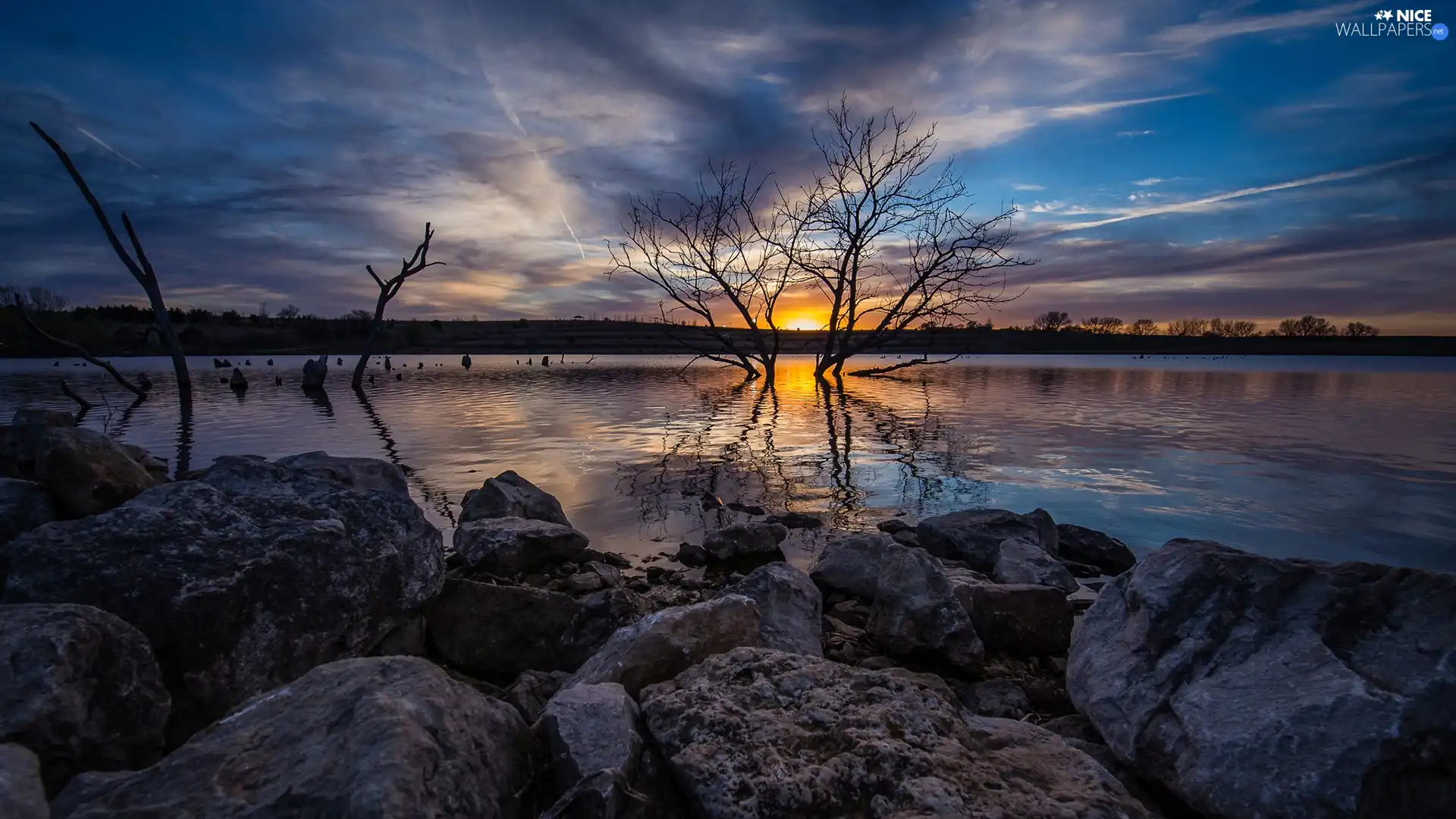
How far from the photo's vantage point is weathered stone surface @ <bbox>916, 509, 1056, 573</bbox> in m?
6.09

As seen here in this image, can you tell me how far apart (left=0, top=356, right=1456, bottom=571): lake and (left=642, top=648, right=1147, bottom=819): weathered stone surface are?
12.9ft

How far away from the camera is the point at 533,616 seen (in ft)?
13.5

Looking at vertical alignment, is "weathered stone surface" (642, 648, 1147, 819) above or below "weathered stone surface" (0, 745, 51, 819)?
below

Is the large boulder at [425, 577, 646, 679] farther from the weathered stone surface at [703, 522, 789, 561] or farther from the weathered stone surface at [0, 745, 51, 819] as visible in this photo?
the weathered stone surface at [0, 745, 51, 819]

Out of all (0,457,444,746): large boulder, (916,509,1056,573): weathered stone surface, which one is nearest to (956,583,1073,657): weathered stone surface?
(916,509,1056,573): weathered stone surface

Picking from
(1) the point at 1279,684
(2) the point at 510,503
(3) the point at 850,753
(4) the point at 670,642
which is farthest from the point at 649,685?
(2) the point at 510,503

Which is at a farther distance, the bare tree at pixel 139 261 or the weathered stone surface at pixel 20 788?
the bare tree at pixel 139 261

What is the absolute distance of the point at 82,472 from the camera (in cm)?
460

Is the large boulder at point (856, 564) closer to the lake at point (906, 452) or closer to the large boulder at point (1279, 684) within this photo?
the lake at point (906, 452)

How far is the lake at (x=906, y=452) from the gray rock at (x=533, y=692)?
9.05 feet

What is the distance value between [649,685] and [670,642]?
0.24 m

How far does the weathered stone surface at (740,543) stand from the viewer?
600 centimetres

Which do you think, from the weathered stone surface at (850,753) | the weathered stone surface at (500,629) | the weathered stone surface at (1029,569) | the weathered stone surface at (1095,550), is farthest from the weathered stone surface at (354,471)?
the weathered stone surface at (1095,550)

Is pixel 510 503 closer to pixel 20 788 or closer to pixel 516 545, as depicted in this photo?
pixel 516 545
